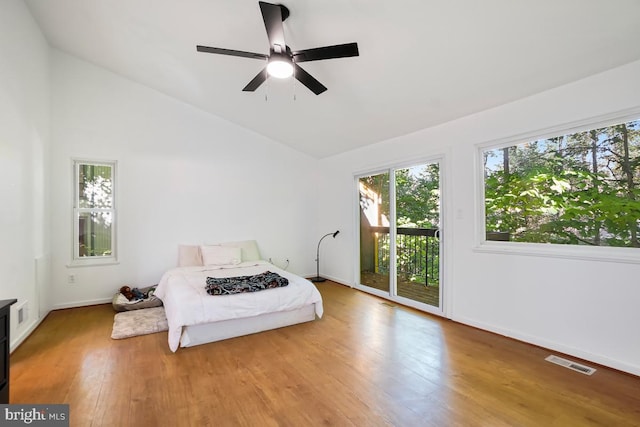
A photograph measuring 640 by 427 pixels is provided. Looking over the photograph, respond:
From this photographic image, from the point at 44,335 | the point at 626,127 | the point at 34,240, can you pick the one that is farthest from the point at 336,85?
the point at 44,335

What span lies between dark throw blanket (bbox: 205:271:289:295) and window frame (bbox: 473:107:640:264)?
7.71 ft

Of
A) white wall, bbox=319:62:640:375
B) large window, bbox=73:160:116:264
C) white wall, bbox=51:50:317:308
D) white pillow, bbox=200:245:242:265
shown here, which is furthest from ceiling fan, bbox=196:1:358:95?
large window, bbox=73:160:116:264

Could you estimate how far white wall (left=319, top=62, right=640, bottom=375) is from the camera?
237 centimetres

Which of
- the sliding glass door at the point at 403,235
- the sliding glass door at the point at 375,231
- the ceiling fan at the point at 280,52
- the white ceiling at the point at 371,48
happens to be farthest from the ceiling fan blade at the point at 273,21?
the sliding glass door at the point at 375,231

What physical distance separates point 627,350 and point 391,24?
324 cm

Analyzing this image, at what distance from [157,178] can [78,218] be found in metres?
1.16

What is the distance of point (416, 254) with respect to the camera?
14.1ft

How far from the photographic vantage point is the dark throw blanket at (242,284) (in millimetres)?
3105

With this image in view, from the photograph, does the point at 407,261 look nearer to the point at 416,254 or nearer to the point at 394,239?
the point at 416,254

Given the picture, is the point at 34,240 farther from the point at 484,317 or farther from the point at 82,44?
the point at 484,317

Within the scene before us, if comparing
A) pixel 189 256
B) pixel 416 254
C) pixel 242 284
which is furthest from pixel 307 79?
pixel 189 256

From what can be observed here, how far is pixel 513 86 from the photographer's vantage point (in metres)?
2.76

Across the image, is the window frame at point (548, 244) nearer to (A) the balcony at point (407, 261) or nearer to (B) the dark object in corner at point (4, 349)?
(A) the balcony at point (407, 261)

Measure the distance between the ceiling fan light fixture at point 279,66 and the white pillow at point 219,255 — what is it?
3.09 metres
